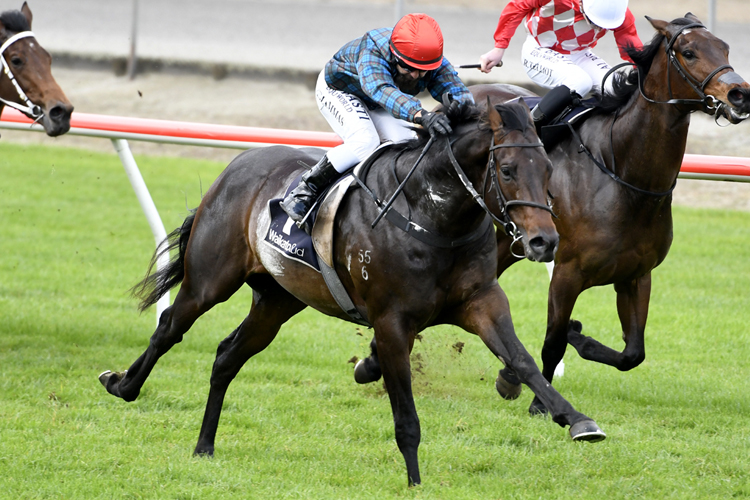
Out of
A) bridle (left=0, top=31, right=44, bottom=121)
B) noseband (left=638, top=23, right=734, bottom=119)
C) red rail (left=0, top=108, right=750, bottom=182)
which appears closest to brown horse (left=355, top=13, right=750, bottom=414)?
noseband (left=638, top=23, right=734, bottom=119)

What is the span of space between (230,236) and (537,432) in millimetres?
1945

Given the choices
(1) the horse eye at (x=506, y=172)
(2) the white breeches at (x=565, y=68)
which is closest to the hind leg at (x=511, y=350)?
(1) the horse eye at (x=506, y=172)

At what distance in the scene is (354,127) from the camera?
442 centimetres

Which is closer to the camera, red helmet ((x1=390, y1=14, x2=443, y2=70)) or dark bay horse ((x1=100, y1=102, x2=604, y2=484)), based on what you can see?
dark bay horse ((x1=100, y1=102, x2=604, y2=484))

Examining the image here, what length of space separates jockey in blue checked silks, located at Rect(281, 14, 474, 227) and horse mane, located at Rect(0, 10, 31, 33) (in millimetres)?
2086

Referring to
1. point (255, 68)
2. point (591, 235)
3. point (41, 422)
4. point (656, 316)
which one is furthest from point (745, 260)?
point (255, 68)

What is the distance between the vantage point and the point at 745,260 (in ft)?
31.5

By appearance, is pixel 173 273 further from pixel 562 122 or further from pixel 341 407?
pixel 562 122

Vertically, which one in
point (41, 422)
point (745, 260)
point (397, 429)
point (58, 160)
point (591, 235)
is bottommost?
point (58, 160)

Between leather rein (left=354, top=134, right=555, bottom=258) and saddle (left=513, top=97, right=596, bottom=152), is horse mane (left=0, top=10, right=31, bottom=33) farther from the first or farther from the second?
saddle (left=513, top=97, right=596, bottom=152)

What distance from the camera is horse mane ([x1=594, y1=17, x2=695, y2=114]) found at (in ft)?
15.9

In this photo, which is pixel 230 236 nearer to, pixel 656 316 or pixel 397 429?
pixel 397 429

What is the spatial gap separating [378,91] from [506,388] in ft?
7.04

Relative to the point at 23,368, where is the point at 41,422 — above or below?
above
